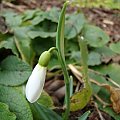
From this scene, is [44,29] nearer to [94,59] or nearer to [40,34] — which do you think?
[40,34]

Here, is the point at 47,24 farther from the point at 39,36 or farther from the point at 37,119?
the point at 37,119

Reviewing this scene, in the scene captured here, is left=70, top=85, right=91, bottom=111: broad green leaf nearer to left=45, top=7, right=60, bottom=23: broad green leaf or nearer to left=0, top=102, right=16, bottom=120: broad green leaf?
left=0, top=102, right=16, bottom=120: broad green leaf

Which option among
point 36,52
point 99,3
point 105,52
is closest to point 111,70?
point 105,52

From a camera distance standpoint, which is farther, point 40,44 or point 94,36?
point 94,36

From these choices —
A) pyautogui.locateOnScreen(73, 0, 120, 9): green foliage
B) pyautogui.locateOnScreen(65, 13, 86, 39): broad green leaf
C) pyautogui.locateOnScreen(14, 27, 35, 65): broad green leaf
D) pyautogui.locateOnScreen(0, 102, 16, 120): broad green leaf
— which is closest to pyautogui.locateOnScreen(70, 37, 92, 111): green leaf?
pyautogui.locateOnScreen(0, 102, 16, 120): broad green leaf

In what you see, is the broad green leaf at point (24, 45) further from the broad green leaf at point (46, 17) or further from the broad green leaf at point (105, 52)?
the broad green leaf at point (105, 52)

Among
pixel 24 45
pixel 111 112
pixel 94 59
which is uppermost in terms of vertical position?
pixel 24 45

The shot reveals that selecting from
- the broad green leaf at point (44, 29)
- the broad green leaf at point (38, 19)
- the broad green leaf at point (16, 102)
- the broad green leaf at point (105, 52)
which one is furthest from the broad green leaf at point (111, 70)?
the broad green leaf at point (16, 102)
